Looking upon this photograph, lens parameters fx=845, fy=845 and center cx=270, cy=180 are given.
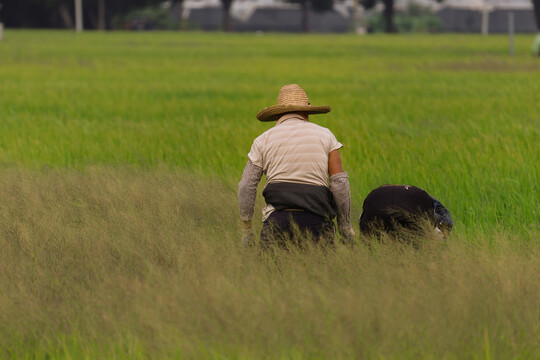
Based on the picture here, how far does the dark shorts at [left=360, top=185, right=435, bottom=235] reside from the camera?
4809 mm

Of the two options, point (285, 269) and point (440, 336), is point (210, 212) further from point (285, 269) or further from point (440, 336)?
point (440, 336)

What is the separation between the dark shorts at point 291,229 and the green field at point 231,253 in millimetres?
131

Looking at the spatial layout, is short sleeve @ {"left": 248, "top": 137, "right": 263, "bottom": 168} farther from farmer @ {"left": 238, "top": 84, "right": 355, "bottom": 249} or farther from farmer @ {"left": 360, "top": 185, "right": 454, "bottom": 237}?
farmer @ {"left": 360, "top": 185, "right": 454, "bottom": 237}

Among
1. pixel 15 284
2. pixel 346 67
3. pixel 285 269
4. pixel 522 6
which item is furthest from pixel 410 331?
pixel 522 6

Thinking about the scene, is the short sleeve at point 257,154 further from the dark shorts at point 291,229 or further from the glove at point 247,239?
the glove at point 247,239

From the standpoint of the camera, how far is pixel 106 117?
12.6m

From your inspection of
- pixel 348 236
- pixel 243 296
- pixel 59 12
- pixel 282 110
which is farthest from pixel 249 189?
pixel 59 12

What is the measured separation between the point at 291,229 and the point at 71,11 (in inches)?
3102

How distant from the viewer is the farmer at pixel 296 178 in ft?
15.2

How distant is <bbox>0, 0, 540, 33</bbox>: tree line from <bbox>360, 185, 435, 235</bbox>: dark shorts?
239ft

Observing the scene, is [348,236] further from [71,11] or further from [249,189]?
[71,11]

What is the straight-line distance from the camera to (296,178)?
184 inches

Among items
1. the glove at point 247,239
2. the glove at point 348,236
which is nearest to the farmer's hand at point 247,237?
the glove at point 247,239

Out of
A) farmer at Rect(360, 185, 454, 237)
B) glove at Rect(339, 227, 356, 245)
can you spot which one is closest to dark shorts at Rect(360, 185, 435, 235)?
farmer at Rect(360, 185, 454, 237)
